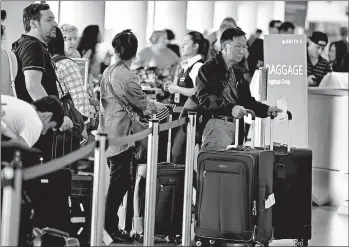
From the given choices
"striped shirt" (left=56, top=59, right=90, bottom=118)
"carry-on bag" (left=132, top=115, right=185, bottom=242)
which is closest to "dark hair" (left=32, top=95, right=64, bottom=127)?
"striped shirt" (left=56, top=59, right=90, bottom=118)

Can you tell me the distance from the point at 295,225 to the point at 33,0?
154 inches

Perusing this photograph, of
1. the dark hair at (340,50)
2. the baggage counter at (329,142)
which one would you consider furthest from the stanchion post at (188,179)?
the dark hair at (340,50)

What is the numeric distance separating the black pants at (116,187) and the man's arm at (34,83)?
1.44 m

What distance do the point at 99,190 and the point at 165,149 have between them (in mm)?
4058

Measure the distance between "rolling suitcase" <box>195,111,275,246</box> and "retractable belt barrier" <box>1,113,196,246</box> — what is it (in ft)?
0.49

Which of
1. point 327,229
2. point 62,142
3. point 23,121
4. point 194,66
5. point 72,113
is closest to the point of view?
point 23,121

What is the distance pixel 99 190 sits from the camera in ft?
15.8

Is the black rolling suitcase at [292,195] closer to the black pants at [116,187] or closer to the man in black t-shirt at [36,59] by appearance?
the black pants at [116,187]

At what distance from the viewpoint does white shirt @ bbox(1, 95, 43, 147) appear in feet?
16.7

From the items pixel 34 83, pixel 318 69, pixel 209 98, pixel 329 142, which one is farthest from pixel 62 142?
pixel 318 69

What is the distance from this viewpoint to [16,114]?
5105 mm

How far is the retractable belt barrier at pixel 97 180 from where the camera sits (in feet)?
12.2

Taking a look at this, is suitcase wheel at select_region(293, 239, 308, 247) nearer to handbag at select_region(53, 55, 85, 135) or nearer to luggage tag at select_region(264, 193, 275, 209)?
luggage tag at select_region(264, 193, 275, 209)

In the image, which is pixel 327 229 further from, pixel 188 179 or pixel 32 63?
pixel 32 63
